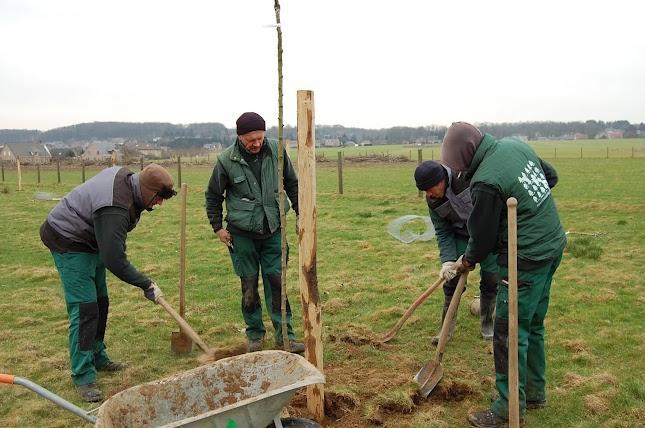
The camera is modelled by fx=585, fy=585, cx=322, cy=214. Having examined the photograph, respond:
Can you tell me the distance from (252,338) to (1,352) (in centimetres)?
240

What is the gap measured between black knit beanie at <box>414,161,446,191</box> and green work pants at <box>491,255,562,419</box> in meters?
1.18

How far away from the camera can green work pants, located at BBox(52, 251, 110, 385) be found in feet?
14.6

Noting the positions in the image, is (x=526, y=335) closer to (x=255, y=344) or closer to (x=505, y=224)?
(x=505, y=224)

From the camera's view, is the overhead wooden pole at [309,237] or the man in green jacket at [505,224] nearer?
the man in green jacket at [505,224]

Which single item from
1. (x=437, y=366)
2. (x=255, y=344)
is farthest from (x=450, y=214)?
(x=255, y=344)

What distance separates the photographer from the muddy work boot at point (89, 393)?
450cm

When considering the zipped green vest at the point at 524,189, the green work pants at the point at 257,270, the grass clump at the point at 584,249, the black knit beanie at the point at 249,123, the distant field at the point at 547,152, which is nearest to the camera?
the zipped green vest at the point at 524,189

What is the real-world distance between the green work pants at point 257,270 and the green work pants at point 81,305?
1.20m

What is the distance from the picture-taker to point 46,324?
6.43 m

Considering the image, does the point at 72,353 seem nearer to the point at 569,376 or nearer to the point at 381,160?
the point at 569,376

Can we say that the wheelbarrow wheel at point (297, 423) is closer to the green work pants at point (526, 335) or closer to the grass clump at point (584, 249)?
the green work pants at point (526, 335)

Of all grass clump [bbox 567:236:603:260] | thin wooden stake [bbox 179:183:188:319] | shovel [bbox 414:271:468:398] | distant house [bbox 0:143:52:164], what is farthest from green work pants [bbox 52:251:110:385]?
distant house [bbox 0:143:52:164]

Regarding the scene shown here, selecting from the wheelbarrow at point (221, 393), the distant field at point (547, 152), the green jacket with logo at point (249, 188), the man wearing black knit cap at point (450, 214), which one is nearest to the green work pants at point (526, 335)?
the man wearing black knit cap at point (450, 214)

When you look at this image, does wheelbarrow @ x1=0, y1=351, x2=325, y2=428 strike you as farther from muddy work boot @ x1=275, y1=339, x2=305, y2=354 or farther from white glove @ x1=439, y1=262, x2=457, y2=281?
muddy work boot @ x1=275, y1=339, x2=305, y2=354
